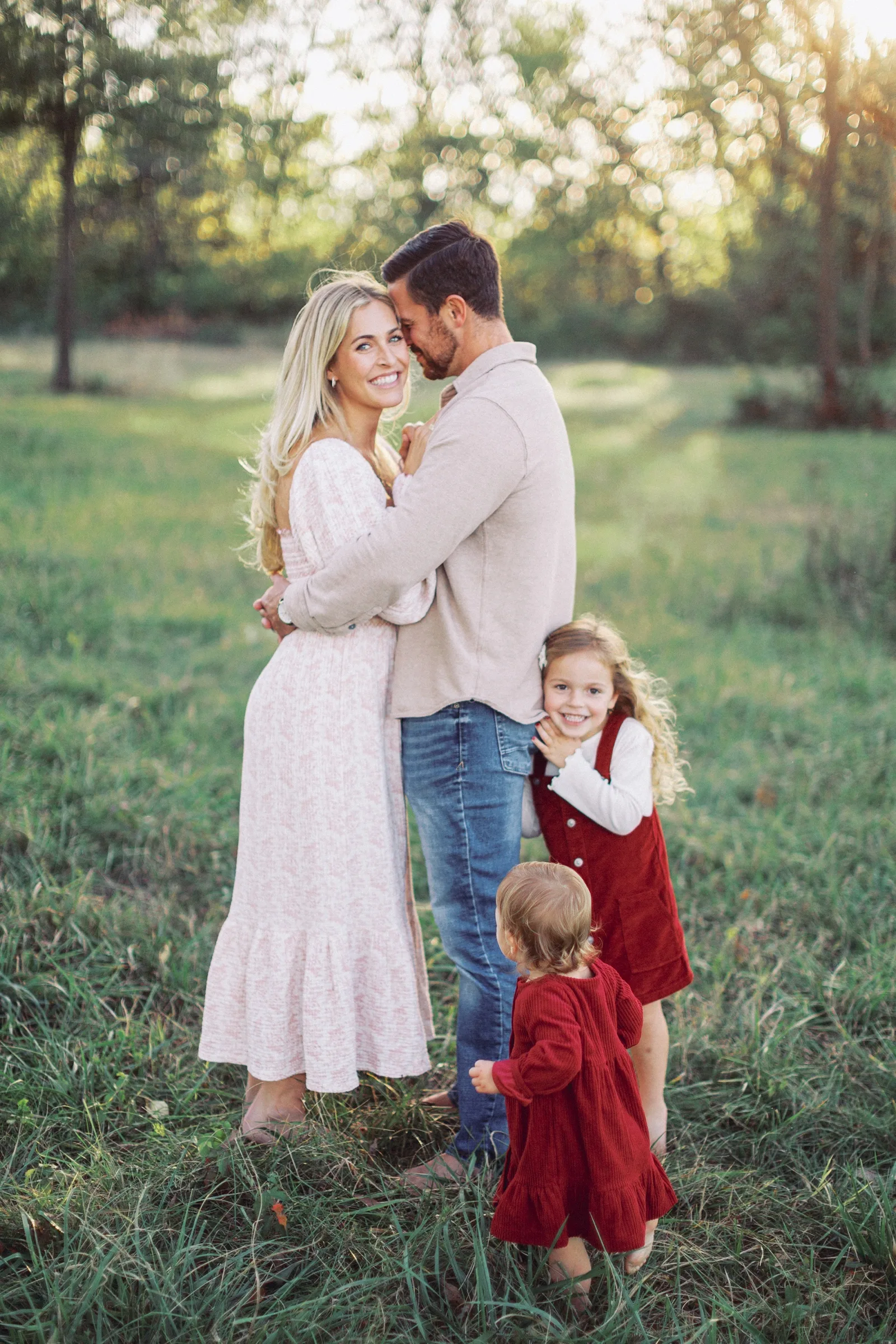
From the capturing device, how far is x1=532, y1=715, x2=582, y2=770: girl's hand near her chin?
2697 millimetres

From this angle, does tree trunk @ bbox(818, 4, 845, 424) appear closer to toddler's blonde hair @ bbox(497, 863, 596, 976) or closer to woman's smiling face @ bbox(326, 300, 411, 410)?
woman's smiling face @ bbox(326, 300, 411, 410)

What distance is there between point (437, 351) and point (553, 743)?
1059 mm

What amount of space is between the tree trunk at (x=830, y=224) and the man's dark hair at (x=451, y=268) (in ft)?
18.5

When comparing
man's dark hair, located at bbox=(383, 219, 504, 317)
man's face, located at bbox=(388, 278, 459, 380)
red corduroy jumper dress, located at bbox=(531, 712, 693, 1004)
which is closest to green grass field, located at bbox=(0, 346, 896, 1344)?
red corduroy jumper dress, located at bbox=(531, 712, 693, 1004)

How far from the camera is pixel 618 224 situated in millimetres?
31984

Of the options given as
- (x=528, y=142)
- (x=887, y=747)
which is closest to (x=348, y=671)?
(x=887, y=747)

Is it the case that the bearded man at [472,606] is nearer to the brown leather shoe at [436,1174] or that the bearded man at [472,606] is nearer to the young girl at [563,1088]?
the brown leather shoe at [436,1174]

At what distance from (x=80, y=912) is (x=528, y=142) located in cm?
3118

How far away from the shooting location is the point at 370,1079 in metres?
3.20

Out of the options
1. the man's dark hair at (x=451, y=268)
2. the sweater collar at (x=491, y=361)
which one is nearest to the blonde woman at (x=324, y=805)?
the man's dark hair at (x=451, y=268)

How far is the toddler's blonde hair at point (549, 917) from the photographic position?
7.23 feet

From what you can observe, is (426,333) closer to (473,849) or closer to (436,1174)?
(473,849)

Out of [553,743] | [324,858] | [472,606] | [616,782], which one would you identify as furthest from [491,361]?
[324,858]

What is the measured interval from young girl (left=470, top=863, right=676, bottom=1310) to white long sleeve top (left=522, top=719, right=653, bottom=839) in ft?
1.24
